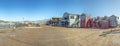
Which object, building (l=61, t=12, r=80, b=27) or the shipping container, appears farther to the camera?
building (l=61, t=12, r=80, b=27)

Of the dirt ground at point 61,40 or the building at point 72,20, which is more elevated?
the building at point 72,20

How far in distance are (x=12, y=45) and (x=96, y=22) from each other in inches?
1824

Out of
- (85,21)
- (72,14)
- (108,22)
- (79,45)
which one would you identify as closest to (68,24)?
(72,14)

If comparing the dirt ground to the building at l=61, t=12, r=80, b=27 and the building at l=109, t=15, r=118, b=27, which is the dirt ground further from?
the building at l=61, t=12, r=80, b=27

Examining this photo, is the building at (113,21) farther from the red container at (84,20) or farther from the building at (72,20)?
the building at (72,20)

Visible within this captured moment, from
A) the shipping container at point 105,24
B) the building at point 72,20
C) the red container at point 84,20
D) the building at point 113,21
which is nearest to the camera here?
the shipping container at point 105,24

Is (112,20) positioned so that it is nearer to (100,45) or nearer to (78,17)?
(78,17)

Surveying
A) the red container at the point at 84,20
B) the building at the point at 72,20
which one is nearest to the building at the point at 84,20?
the red container at the point at 84,20

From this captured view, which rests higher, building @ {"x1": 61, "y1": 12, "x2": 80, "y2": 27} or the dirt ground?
building @ {"x1": 61, "y1": 12, "x2": 80, "y2": 27}

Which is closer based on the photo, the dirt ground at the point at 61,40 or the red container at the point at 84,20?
the dirt ground at the point at 61,40

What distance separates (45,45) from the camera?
13938 millimetres

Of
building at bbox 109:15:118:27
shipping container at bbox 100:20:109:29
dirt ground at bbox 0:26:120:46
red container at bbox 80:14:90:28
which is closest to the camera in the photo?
dirt ground at bbox 0:26:120:46

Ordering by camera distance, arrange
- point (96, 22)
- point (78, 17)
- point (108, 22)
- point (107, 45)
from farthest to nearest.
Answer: point (78, 17), point (96, 22), point (108, 22), point (107, 45)

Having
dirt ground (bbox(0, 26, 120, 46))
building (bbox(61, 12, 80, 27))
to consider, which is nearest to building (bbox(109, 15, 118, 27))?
A: building (bbox(61, 12, 80, 27))
